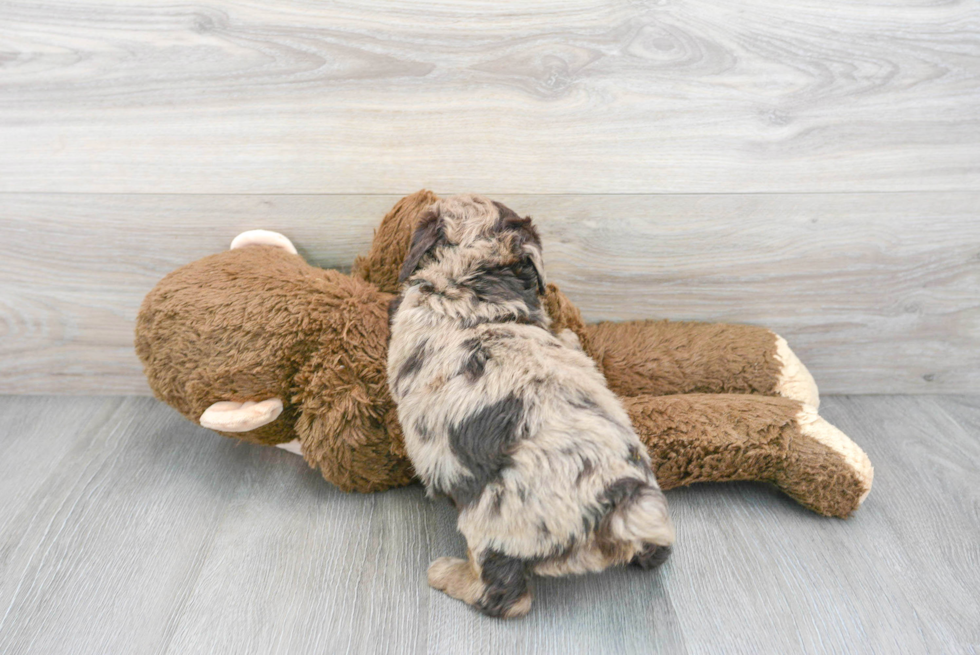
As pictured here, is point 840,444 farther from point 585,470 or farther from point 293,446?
point 293,446

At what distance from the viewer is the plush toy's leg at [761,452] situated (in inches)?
51.3

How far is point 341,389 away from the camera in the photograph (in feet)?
4.17

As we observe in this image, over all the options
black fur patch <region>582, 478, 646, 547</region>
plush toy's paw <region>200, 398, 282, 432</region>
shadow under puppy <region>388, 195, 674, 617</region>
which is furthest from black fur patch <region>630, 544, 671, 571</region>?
plush toy's paw <region>200, 398, 282, 432</region>

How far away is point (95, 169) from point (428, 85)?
813mm

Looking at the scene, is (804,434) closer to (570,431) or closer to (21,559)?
(570,431)

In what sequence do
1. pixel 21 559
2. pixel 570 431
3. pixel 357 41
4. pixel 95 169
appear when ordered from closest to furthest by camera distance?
pixel 570 431 < pixel 21 559 < pixel 357 41 < pixel 95 169

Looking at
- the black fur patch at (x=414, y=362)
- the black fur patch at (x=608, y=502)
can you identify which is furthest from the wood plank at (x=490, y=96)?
the black fur patch at (x=608, y=502)

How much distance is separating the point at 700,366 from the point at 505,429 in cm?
66

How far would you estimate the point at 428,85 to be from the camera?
1406mm

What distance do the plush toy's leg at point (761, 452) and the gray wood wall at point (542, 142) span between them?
38 cm

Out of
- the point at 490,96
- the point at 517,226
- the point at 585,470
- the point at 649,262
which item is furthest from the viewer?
the point at 649,262

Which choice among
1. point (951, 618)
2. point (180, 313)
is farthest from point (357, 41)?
point (951, 618)

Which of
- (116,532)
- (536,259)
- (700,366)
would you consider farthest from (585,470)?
(116,532)

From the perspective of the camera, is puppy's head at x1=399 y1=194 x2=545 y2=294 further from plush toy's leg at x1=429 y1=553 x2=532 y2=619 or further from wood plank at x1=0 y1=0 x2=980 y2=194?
plush toy's leg at x1=429 y1=553 x2=532 y2=619
